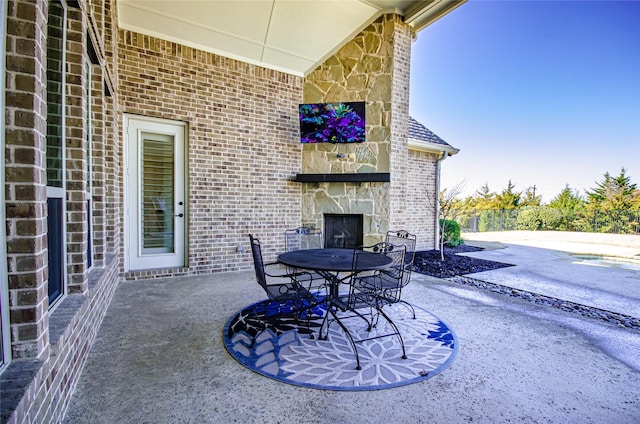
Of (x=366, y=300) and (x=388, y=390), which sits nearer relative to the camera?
(x=388, y=390)

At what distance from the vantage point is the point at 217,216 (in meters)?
4.88

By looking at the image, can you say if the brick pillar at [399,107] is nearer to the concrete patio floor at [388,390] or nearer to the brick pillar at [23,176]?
the concrete patio floor at [388,390]

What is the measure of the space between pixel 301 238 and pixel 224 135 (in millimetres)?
2329

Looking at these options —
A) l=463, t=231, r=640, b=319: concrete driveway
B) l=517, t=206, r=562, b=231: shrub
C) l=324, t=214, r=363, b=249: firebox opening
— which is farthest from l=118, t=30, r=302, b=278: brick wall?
l=517, t=206, r=562, b=231: shrub

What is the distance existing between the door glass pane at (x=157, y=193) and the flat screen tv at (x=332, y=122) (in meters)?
2.28

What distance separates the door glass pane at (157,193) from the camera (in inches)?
178

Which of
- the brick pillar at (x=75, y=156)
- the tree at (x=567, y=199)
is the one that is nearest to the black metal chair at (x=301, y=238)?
the brick pillar at (x=75, y=156)

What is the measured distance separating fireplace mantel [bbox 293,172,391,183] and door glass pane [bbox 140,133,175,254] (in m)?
Result: 2.23

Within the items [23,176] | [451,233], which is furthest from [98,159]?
[451,233]

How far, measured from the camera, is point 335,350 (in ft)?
7.81

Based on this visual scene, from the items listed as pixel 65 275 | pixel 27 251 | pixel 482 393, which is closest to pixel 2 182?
pixel 27 251

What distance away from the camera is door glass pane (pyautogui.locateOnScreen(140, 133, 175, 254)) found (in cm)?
451

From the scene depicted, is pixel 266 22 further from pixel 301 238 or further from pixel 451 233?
pixel 451 233

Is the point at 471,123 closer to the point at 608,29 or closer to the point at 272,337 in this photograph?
the point at 608,29
